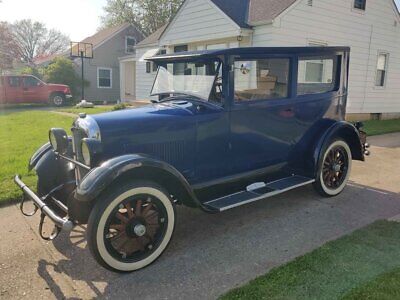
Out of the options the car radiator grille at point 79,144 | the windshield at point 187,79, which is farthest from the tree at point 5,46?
the car radiator grille at point 79,144

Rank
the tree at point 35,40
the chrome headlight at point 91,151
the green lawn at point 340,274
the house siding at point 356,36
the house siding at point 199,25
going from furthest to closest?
the tree at point 35,40 < the house siding at point 199,25 < the house siding at point 356,36 < the chrome headlight at point 91,151 < the green lawn at point 340,274

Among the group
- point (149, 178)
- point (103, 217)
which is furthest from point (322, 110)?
point (103, 217)

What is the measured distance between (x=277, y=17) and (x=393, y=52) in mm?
6848

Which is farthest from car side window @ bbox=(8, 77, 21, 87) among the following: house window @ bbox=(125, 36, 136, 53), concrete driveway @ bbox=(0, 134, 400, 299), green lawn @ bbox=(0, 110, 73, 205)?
concrete driveway @ bbox=(0, 134, 400, 299)

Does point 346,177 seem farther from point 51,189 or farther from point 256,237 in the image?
point 51,189

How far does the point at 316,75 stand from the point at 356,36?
9.03m

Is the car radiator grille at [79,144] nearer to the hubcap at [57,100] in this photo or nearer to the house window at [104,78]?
the hubcap at [57,100]

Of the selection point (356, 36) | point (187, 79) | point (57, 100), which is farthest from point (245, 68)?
point (57, 100)

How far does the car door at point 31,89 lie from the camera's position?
19.6 metres

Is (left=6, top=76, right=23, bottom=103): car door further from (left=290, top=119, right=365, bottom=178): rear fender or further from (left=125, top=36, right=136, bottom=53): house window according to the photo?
(left=290, top=119, right=365, bottom=178): rear fender

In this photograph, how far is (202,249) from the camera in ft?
11.5

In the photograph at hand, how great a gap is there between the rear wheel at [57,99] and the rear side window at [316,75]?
18.1 metres

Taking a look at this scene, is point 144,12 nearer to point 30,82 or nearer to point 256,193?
point 30,82

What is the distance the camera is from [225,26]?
11188 mm
